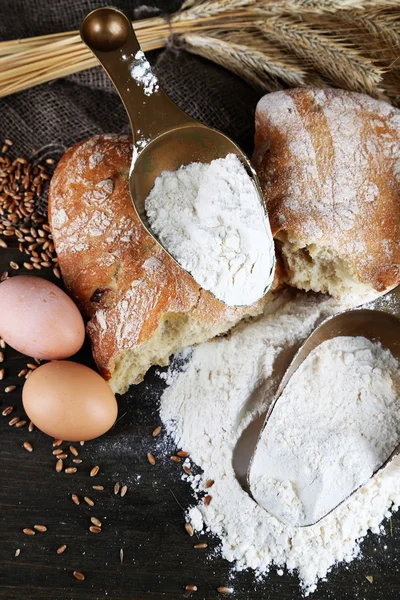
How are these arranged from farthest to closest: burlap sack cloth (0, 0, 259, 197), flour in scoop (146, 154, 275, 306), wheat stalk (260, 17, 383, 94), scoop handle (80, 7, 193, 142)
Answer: burlap sack cloth (0, 0, 259, 197), wheat stalk (260, 17, 383, 94), scoop handle (80, 7, 193, 142), flour in scoop (146, 154, 275, 306)

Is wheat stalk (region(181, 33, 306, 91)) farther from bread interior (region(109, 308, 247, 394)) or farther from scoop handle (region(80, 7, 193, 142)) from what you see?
bread interior (region(109, 308, 247, 394))

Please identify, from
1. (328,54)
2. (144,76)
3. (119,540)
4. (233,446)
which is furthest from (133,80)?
(119,540)

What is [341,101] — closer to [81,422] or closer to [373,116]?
[373,116]

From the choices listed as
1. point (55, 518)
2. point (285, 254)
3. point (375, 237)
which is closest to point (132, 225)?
point (285, 254)

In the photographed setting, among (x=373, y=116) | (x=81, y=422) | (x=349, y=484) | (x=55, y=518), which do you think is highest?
(x=373, y=116)

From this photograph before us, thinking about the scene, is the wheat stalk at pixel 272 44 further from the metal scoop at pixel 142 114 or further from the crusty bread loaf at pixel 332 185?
the metal scoop at pixel 142 114

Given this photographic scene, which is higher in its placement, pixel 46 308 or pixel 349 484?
pixel 46 308

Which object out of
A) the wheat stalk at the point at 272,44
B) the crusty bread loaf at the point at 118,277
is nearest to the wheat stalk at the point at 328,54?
the wheat stalk at the point at 272,44

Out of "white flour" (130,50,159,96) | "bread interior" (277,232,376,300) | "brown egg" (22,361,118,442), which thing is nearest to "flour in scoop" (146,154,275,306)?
"bread interior" (277,232,376,300)
